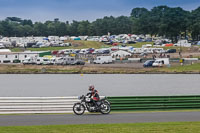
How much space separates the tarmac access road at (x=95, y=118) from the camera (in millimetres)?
19612

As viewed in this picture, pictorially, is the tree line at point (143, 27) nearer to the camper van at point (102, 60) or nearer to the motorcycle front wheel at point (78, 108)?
the camper van at point (102, 60)

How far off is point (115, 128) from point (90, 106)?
4.75m

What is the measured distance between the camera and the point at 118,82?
68.9 metres

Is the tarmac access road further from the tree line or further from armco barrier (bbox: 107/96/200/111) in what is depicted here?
the tree line

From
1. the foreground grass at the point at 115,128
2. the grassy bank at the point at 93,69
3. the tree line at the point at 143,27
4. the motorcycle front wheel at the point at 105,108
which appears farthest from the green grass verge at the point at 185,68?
the foreground grass at the point at 115,128

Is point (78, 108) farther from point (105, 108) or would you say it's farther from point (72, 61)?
point (72, 61)

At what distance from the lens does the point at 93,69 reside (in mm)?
77562

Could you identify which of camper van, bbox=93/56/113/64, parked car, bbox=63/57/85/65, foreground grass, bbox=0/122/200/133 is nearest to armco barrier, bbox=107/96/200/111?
foreground grass, bbox=0/122/200/133

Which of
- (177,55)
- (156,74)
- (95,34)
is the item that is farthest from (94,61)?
(95,34)

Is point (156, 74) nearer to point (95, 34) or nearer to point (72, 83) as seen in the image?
point (72, 83)

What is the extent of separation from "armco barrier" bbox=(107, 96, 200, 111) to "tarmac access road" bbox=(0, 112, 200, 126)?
122 centimetres

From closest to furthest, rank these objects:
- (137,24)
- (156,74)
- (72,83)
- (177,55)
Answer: (72,83)
(156,74)
(177,55)
(137,24)

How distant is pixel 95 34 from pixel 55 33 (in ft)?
53.4

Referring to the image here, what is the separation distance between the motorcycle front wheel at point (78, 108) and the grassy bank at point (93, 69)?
52.0 meters
